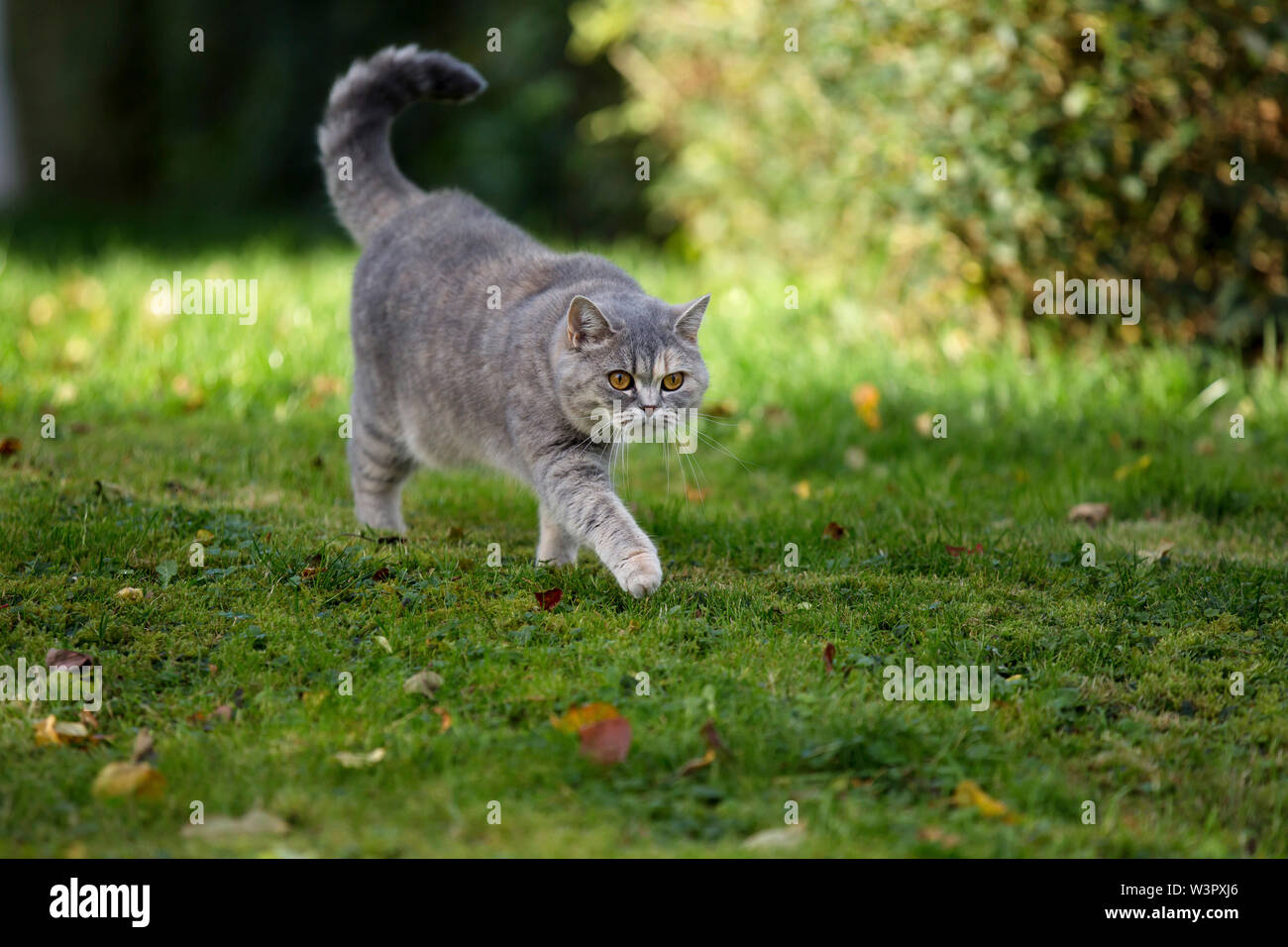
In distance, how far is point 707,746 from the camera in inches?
127

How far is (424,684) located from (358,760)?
1.25ft

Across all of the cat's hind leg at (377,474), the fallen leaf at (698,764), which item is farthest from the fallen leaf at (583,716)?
the cat's hind leg at (377,474)

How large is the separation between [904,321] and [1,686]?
5.59 metres

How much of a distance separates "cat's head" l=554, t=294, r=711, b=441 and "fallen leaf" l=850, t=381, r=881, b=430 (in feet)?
7.01

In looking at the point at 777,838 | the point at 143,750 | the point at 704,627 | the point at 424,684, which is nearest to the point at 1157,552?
the point at 704,627

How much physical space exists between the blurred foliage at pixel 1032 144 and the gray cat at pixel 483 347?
8.94 ft

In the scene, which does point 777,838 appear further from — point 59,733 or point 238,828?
point 59,733

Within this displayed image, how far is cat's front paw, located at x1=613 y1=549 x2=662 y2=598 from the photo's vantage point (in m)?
4.02

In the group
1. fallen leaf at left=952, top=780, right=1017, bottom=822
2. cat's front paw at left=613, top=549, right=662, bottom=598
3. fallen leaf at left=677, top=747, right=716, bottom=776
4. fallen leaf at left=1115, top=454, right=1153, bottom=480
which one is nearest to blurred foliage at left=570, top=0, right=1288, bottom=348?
fallen leaf at left=1115, top=454, right=1153, bottom=480

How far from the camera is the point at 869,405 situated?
6.41 m

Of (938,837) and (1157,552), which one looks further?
(1157,552)

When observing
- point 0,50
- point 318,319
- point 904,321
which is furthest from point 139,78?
point 904,321

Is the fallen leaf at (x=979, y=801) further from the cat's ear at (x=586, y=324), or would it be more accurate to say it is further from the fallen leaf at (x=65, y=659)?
the fallen leaf at (x=65, y=659)

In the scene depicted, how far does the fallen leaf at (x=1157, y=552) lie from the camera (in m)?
4.54
